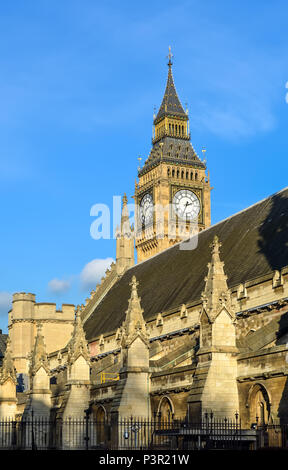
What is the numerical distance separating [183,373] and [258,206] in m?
17.0

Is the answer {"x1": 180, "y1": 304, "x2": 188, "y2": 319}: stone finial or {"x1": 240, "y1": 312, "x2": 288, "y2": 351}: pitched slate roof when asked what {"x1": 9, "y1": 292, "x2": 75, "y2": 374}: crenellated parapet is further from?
{"x1": 240, "y1": 312, "x2": 288, "y2": 351}: pitched slate roof

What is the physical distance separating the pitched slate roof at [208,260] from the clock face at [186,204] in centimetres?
2252


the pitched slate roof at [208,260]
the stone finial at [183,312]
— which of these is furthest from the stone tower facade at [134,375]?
the pitched slate roof at [208,260]

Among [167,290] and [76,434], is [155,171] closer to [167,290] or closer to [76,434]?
[167,290]

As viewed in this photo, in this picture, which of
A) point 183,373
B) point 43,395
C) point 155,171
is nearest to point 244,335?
point 183,373

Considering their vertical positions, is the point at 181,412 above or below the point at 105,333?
below

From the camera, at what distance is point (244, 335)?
35812 mm

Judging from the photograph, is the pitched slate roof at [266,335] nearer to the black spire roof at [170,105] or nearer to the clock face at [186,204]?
the clock face at [186,204]

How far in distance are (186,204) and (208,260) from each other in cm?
3705

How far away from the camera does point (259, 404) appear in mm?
29109

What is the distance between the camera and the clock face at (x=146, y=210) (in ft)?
271

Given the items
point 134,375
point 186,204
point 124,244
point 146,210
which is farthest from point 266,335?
point 146,210

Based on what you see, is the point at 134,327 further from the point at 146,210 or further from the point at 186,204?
the point at 146,210

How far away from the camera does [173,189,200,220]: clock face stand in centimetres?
8138
